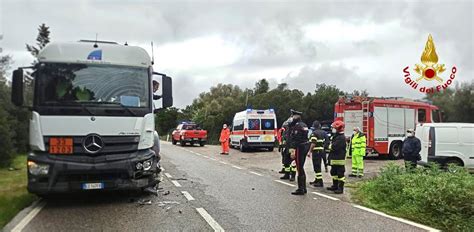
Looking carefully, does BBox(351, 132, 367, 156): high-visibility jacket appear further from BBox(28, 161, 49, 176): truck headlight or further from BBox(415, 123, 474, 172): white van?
BBox(28, 161, 49, 176): truck headlight

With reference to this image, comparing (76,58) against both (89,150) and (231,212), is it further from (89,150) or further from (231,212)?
(231,212)

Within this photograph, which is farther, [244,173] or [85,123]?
[244,173]

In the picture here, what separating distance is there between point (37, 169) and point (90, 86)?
1730mm

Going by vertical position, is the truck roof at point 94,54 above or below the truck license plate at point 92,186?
above

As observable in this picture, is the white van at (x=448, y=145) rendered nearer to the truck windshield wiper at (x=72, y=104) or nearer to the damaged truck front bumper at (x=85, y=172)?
the damaged truck front bumper at (x=85, y=172)

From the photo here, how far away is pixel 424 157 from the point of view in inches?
563

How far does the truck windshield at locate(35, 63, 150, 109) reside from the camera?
7.94 m

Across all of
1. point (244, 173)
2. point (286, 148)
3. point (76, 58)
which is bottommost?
point (244, 173)

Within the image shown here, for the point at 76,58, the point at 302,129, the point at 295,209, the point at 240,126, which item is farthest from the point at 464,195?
the point at 240,126

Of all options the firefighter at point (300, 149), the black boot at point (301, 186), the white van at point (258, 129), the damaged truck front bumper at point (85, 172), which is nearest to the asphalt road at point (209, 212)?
the black boot at point (301, 186)

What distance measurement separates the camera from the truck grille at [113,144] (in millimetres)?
7814

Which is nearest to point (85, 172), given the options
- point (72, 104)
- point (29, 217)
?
point (29, 217)

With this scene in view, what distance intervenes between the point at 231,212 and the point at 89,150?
2754 millimetres

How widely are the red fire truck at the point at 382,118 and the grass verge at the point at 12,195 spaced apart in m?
14.4
